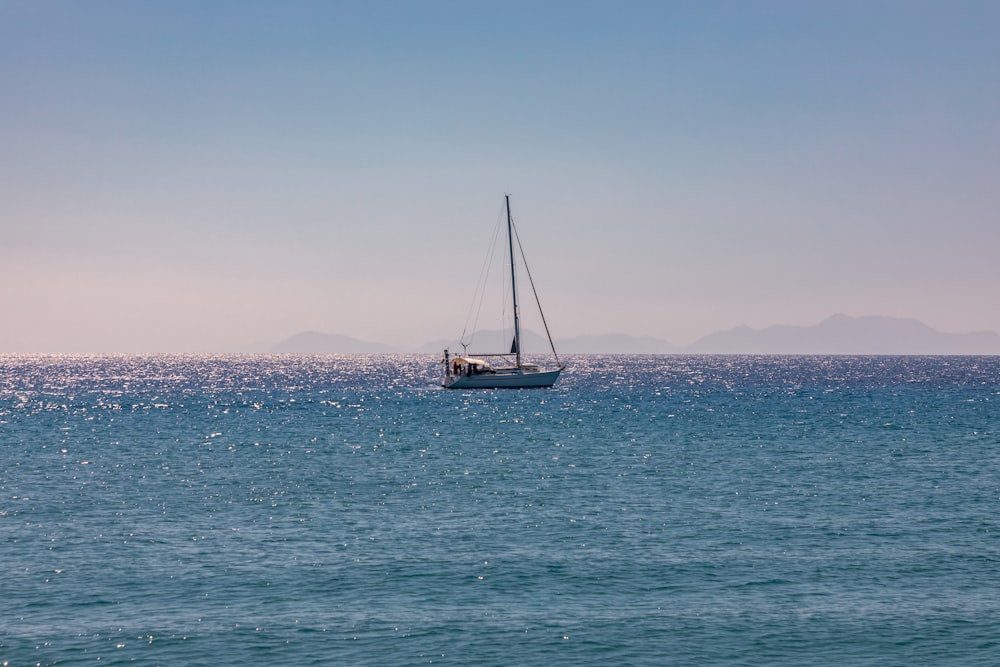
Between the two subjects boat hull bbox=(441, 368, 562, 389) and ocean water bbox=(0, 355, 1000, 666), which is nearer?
ocean water bbox=(0, 355, 1000, 666)

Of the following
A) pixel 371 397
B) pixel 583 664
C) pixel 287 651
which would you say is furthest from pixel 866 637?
pixel 371 397

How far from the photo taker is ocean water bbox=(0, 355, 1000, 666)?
22547 millimetres

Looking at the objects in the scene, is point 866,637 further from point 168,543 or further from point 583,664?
point 168,543

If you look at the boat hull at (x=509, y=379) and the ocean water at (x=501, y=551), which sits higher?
the boat hull at (x=509, y=379)

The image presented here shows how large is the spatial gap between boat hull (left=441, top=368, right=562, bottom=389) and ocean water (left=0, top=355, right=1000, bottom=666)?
6289 centimetres

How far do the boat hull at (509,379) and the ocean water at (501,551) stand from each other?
62.9 metres

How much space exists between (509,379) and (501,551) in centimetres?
10167

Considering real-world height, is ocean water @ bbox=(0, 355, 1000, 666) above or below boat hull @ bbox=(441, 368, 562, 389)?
below

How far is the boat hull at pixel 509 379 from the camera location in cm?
13238

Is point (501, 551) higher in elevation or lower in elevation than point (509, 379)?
lower

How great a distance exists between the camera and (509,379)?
133 m

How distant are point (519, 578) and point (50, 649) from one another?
13173 mm

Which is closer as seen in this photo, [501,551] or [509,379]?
[501,551]

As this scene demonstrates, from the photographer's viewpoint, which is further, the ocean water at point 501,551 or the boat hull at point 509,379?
the boat hull at point 509,379
